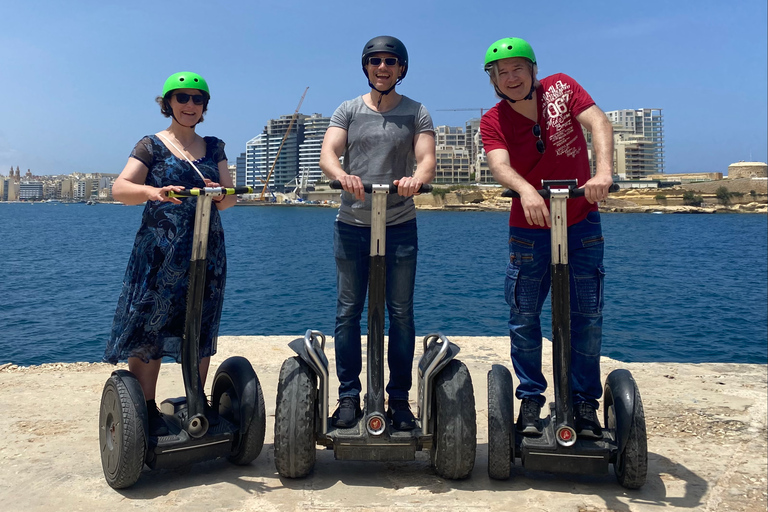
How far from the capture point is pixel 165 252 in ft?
12.1

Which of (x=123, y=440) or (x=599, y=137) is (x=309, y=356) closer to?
(x=123, y=440)

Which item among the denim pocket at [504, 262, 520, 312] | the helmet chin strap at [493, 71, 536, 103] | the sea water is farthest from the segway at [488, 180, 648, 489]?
the sea water

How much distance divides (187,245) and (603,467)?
104 inches

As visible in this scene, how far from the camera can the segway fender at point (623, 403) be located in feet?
11.4

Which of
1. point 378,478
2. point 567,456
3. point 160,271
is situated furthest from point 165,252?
point 567,456

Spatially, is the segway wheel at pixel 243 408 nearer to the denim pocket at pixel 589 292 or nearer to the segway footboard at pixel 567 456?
the segway footboard at pixel 567 456

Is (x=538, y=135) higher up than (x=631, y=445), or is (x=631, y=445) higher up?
(x=538, y=135)

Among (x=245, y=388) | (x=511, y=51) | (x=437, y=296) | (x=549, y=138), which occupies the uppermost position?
(x=511, y=51)

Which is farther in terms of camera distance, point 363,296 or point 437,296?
point 437,296

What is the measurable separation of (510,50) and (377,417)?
7.08 ft

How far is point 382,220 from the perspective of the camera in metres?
3.53

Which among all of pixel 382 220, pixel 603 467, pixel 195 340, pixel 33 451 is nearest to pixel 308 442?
pixel 195 340

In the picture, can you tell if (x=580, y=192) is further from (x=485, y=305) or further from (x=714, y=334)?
(x=485, y=305)

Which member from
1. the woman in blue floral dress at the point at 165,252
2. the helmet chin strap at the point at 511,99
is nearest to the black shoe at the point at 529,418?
the helmet chin strap at the point at 511,99
